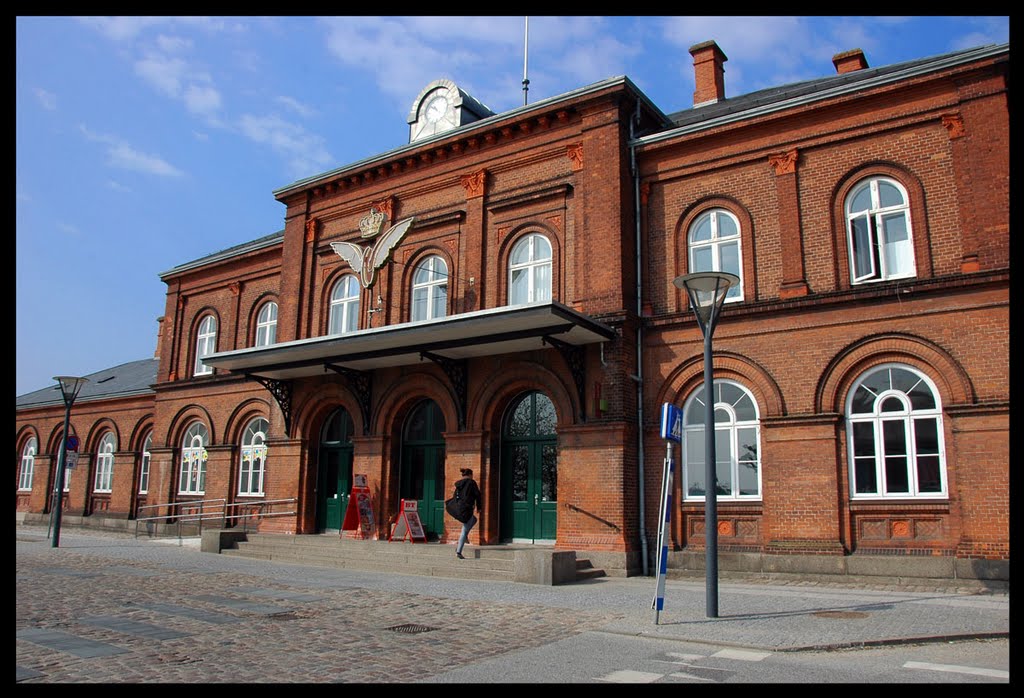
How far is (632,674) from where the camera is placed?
758 cm

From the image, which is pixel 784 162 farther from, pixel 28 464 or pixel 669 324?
pixel 28 464

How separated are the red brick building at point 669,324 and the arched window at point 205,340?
5161 millimetres

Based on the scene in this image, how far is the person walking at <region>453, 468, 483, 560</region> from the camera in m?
16.5

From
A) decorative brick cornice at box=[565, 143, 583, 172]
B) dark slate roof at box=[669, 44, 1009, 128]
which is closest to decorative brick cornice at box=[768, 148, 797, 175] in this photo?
dark slate roof at box=[669, 44, 1009, 128]

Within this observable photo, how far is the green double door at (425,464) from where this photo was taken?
20.2m

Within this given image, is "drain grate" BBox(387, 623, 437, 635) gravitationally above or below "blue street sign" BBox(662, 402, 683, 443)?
below

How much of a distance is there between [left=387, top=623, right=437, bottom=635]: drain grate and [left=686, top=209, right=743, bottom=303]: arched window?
32.2 feet

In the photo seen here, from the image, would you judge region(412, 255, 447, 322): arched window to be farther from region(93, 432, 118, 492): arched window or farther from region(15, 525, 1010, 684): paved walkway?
region(93, 432, 118, 492): arched window

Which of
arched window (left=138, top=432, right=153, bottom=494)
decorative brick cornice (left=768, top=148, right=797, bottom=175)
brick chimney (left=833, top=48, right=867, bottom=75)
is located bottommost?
arched window (left=138, top=432, right=153, bottom=494)

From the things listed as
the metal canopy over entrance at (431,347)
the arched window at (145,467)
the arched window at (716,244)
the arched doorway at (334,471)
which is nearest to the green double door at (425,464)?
the metal canopy over entrance at (431,347)

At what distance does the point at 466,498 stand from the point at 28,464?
3010 cm

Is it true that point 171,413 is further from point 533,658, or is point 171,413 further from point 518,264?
point 533,658

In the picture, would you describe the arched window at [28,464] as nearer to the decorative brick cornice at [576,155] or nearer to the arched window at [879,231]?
the decorative brick cornice at [576,155]
